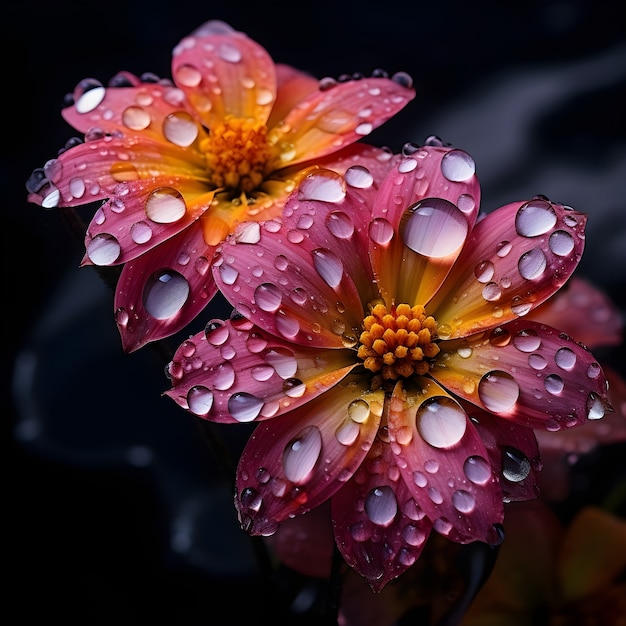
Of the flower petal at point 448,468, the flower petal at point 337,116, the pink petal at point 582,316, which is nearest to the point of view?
the flower petal at point 448,468

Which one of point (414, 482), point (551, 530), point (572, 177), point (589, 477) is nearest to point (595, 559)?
point (551, 530)

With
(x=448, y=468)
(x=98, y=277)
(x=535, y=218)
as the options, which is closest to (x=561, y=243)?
(x=535, y=218)

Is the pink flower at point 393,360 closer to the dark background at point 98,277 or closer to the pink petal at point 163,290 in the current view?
the pink petal at point 163,290

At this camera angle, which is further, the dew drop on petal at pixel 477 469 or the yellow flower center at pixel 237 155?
the yellow flower center at pixel 237 155

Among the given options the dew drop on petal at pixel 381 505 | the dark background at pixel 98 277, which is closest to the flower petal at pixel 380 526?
the dew drop on petal at pixel 381 505

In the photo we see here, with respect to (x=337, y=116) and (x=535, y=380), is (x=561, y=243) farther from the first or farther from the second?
(x=337, y=116)

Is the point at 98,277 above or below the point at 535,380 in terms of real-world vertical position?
below

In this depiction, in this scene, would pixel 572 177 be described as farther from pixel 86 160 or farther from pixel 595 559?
pixel 86 160
